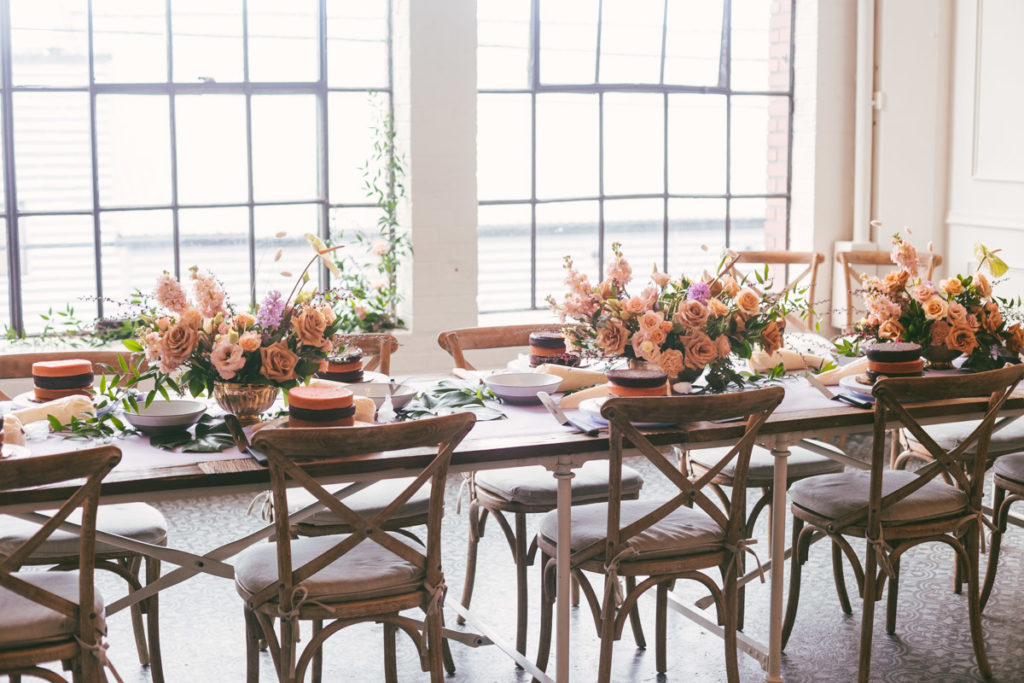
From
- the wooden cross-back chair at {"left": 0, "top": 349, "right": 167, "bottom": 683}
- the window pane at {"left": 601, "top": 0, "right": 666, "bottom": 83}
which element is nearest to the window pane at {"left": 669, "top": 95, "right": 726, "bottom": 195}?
the window pane at {"left": 601, "top": 0, "right": 666, "bottom": 83}

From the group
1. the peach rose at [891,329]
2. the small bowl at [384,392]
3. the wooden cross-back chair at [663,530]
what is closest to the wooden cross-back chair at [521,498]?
the wooden cross-back chair at [663,530]

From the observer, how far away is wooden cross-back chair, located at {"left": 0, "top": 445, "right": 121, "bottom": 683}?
2307 millimetres

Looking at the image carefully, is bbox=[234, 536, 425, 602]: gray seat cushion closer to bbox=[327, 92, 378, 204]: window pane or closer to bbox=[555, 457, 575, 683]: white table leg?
bbox=[555, 457, 575, 683]: white table leg

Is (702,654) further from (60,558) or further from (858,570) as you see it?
(60,558)

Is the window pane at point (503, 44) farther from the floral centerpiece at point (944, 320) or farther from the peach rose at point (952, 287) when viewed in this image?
the peach rose at point (952, 287)

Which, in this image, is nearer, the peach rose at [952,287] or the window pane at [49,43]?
the peach rose at [952,287]

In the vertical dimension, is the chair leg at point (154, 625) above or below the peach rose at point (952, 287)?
below

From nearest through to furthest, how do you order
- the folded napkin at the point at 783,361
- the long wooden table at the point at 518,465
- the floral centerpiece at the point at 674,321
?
the long wooden table at the point at 518,465
the floral centerpiece at the point at 674,321
the folded napkin at the point at 783,361

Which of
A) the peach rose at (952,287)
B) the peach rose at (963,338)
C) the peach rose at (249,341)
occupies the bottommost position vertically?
the peach rose at (963,338)

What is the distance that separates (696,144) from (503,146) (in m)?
1.09

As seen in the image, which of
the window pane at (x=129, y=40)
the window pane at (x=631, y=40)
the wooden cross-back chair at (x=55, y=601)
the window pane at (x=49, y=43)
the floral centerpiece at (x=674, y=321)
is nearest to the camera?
the wooden cross-back chair at (x=55, y=601)

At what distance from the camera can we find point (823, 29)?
623 cm

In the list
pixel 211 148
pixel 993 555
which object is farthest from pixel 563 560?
pixel 211 148

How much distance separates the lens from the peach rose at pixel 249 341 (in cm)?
291
